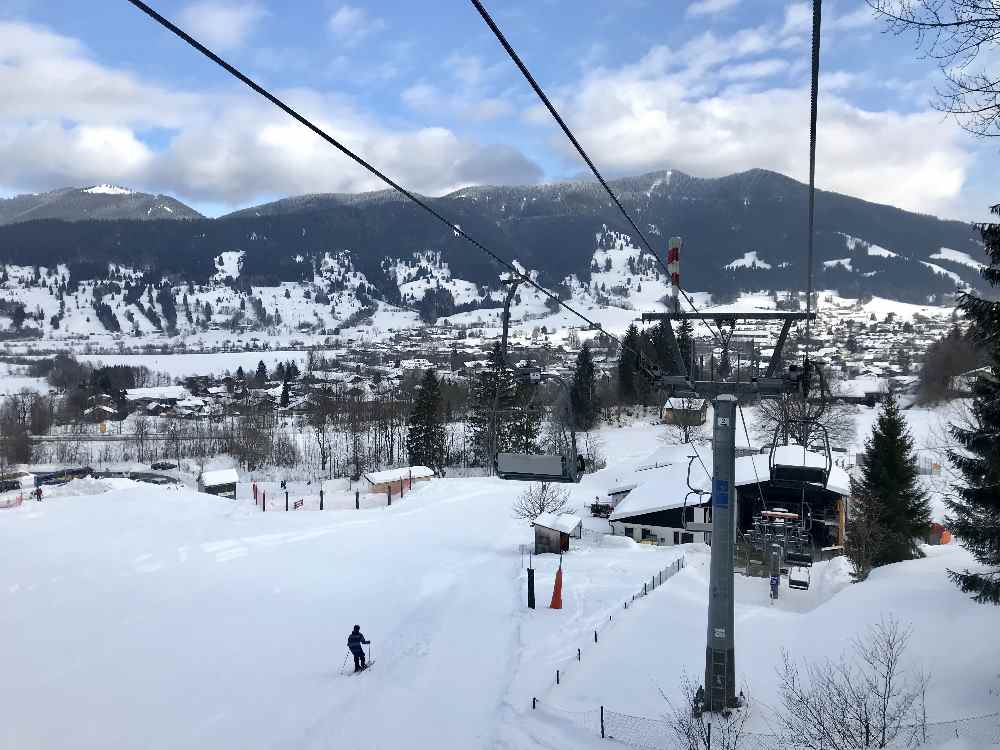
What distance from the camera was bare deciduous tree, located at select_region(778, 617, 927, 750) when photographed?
7234 mm

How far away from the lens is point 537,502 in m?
28.2

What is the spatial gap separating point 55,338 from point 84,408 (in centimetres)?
13036

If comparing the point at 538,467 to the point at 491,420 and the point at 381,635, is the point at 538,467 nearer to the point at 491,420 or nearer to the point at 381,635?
the point at 381,635

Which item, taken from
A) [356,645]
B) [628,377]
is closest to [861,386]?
[628,377]

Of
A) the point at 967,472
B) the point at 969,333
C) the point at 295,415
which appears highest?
the point at 969,333

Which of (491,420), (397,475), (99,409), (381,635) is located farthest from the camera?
(99,409)

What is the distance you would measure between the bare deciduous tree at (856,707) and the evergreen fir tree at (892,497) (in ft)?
39.8

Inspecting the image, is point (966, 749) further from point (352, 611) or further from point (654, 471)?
point (654, 471)

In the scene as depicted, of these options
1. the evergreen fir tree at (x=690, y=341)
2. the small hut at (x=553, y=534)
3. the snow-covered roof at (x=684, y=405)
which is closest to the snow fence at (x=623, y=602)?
the small hut at (x=553, y=534)

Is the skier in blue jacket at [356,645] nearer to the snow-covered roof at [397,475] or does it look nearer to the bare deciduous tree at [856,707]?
the bare deciduous tree at [856,707]

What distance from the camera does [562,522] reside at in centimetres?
2103

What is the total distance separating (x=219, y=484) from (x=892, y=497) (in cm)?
3513

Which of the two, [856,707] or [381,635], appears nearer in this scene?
[856,707]

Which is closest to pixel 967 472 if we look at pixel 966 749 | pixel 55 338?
pixel 966 749
